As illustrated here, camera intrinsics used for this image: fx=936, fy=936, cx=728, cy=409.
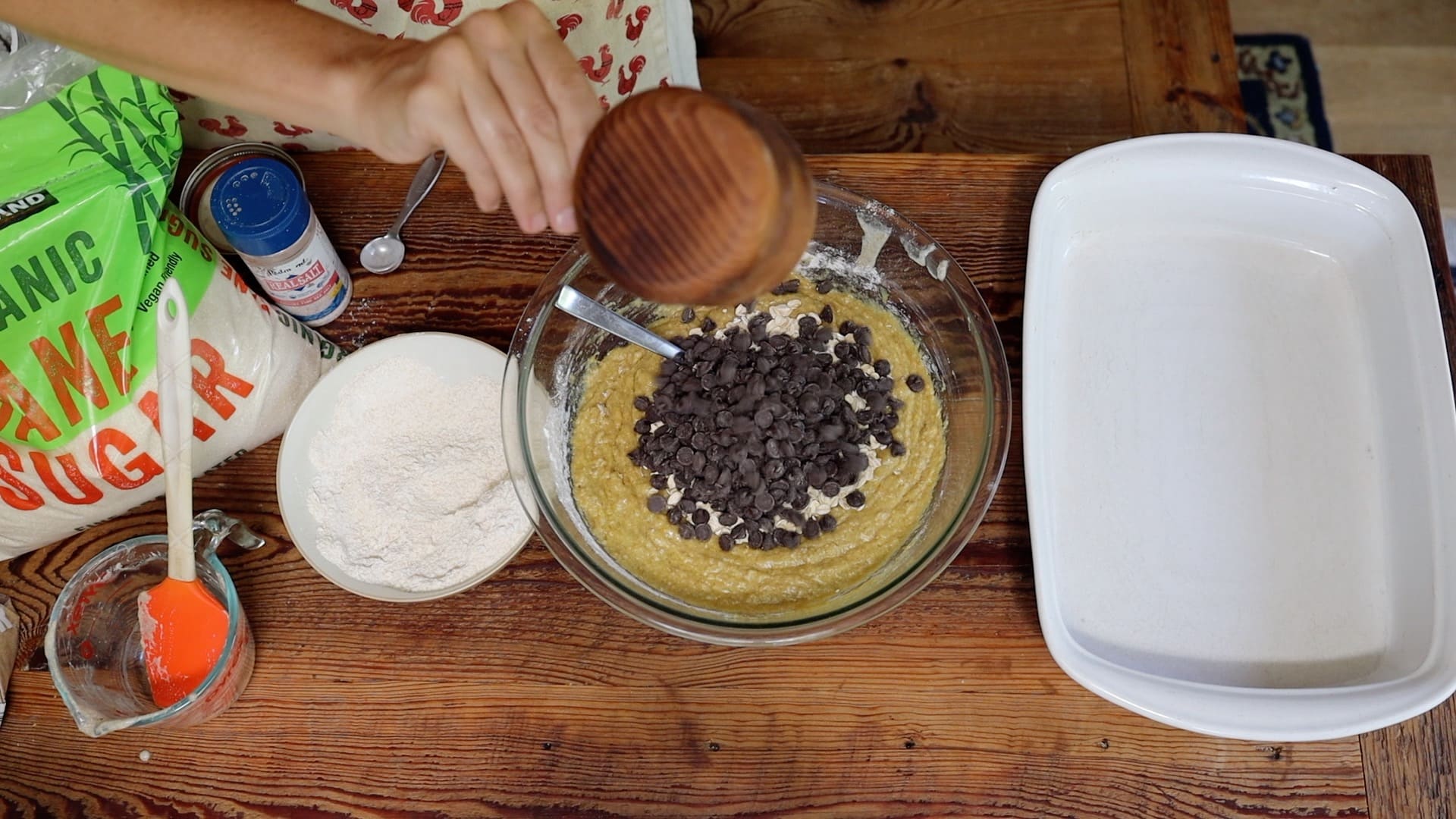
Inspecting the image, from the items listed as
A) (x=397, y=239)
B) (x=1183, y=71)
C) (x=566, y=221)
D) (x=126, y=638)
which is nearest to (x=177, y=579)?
(x=126, y=638)

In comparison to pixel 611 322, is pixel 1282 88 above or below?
below

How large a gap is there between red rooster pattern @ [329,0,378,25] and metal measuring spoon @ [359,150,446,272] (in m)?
0.27

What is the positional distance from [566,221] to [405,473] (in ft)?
1.89

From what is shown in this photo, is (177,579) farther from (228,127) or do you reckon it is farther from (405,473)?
(228,127)

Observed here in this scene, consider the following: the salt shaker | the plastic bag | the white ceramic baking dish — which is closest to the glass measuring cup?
the salt shaker

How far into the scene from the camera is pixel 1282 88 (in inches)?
104

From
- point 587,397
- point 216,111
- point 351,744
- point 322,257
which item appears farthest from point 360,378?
point 216,111

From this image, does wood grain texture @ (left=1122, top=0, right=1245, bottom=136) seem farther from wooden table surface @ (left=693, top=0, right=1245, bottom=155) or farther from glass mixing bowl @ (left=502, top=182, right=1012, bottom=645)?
glass mixing bowl @ (left=502, top=182, right=1012, bottom=645)

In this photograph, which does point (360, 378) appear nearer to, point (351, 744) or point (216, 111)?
point (351, 744)

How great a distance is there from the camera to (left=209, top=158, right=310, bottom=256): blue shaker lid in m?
1.31

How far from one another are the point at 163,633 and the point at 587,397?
2.21 ft

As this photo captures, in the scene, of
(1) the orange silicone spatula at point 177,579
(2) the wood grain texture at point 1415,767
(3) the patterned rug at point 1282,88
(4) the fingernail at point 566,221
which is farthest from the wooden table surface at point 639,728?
(3) the patterned rug at point 1282,88

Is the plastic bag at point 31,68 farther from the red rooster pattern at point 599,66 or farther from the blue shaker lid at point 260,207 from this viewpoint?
the red rooster pattern at point 599,66

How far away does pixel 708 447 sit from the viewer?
1.35m
